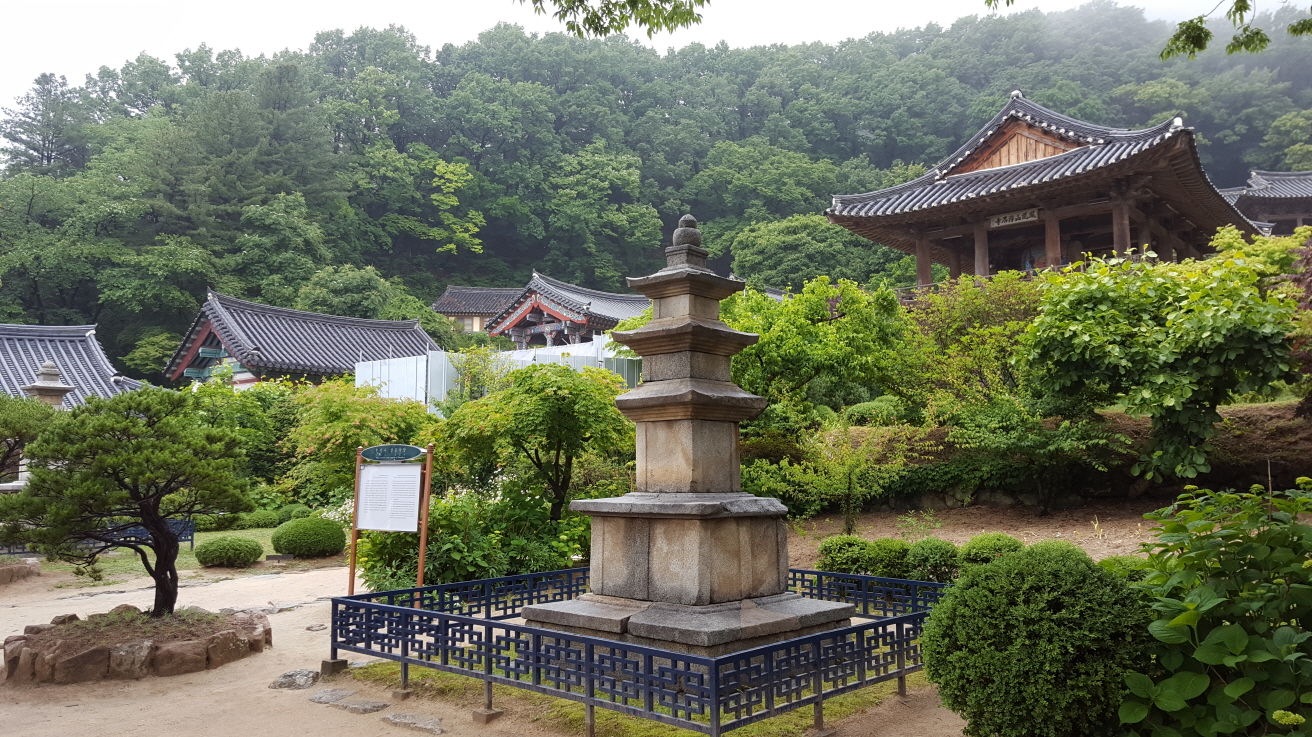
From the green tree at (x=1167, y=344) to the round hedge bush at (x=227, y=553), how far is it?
14.1 meters

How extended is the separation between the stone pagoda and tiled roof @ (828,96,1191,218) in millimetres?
13731

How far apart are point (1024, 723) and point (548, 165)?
171 ft

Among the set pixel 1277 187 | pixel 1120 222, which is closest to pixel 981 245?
pixel 1120 222

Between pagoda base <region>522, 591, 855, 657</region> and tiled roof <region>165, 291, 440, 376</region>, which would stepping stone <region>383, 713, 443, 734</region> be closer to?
pagoda base <region>522, 591, 855, 657</region>

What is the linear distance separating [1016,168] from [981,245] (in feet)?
7.60

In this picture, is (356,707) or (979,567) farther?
(356,707)

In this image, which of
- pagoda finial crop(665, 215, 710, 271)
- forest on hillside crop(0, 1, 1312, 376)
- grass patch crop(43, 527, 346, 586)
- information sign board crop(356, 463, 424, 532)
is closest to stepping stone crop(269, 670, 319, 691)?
information sign board crop(356, 463, 424, 532)

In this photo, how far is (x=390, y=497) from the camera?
30.5 feet

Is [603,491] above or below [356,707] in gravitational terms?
above

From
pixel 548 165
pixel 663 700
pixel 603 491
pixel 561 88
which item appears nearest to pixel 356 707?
pixel 663 700

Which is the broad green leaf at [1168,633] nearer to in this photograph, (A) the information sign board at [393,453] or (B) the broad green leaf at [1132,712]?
(B) the broad green leaf at [1132,712]

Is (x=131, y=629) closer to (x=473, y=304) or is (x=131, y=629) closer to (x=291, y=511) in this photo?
(x=291, y=511)

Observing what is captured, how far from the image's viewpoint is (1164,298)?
11516mm

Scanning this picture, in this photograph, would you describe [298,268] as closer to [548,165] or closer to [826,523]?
[548,165]
